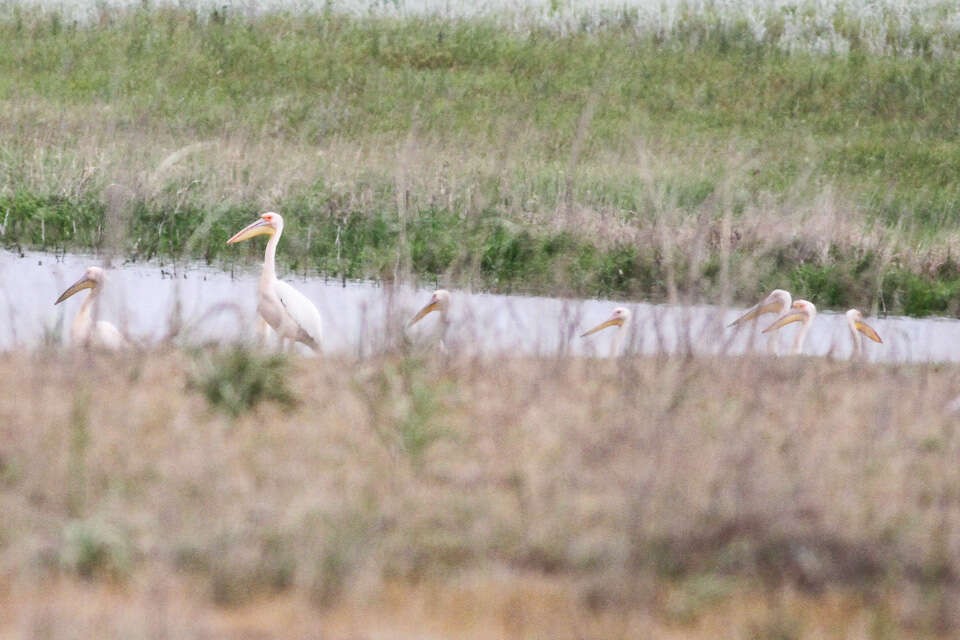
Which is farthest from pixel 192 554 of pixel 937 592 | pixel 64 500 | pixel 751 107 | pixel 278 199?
pixel 751 107

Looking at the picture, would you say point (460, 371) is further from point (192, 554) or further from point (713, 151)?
point (713, 151)

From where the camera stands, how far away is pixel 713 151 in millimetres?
24922

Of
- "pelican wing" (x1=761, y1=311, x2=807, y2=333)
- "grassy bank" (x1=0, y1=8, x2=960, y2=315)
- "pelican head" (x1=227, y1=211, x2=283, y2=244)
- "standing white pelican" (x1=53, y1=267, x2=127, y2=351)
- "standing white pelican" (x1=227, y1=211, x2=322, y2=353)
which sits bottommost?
"grassy bank" (x1=0, y1=8, x2=960, y2=315)

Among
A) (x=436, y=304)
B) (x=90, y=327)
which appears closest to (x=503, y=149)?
(x=436, y=304)

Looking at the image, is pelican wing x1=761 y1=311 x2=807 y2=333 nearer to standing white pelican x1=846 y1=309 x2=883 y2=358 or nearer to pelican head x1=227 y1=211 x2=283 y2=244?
standing white pelican x1=846 y1=309 x2=883 y2=358

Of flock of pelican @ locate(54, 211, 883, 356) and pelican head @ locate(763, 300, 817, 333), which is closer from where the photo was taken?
flock of pelican @ locate(54, 211, 883, 356)

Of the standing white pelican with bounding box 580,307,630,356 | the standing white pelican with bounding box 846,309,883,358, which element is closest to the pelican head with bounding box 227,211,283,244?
the standing white pelican with bounding box 580,307,630,356

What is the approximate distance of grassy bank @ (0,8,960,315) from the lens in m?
15.5

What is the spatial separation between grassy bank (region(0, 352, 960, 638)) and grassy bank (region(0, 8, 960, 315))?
97 centimetres

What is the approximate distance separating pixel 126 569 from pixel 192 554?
192mm

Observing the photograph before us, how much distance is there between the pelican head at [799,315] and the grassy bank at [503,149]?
0.62 meters

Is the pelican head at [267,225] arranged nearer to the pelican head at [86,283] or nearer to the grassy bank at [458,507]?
the pelican head at [86,283]

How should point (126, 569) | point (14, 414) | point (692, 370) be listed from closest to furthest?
point (126, 569)
point (14, 414)
point (692, 370)

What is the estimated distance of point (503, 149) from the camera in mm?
21172
